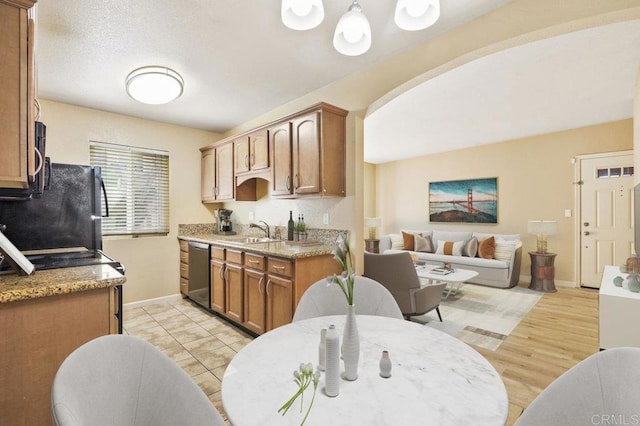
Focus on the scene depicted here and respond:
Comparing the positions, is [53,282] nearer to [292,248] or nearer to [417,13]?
[292,248]

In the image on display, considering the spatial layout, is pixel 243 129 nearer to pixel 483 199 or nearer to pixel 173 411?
pixel 173 411

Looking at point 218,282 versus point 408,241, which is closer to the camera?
point 218,282

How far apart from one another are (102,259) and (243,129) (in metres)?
2.60

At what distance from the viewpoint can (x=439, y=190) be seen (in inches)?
257

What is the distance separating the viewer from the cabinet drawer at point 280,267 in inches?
99.9

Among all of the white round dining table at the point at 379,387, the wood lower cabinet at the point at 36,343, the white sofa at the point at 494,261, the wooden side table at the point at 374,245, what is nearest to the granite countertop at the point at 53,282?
the wood lower cabinet at the point at 36,343

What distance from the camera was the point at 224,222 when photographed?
4.30m

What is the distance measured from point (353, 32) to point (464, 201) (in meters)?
5.47

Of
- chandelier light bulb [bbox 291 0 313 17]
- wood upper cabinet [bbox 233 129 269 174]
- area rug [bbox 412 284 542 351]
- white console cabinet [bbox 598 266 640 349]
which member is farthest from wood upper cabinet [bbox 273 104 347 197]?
white console cabinet [bbox 598 266 640 349]

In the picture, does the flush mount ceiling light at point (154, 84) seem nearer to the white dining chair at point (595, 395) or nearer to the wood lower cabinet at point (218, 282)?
the wood lower cabinet at point (218, 282)

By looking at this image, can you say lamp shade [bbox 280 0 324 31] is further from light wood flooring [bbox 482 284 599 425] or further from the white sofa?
the white sofa

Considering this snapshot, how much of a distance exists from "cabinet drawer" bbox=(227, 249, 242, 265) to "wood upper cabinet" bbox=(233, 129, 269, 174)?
3.16ft

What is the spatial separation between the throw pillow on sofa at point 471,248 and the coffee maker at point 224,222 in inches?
159

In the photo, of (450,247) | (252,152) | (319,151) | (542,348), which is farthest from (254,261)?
(450,247)
